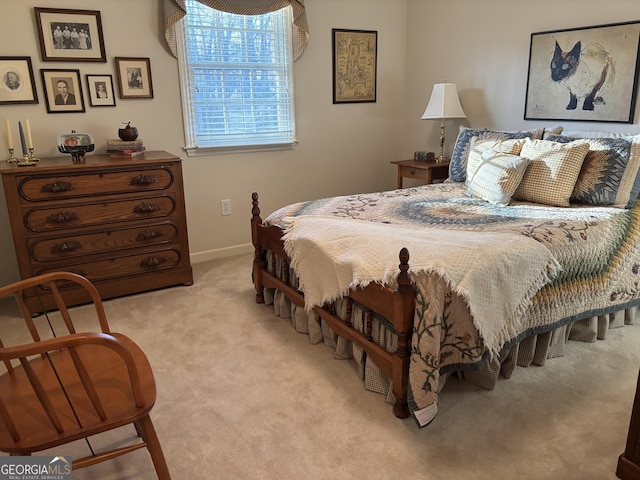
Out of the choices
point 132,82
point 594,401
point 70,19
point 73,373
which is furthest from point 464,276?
point 70,19

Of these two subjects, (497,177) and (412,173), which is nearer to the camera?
(497,177)

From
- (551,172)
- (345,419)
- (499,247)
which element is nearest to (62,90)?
(345,419)

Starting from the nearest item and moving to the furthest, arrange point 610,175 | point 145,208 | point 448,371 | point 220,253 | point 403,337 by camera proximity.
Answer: point 403,337 → point 448,371 → point 610,175 → point 145,208 → point 220,253

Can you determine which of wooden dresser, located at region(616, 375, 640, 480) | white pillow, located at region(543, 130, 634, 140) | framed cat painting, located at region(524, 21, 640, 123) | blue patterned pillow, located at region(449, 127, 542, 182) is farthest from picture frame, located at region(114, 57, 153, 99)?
wooden dresser, located at region(616, 375, 640, 480)

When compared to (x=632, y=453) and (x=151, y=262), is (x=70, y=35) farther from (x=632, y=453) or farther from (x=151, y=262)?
(x=632, y=453)

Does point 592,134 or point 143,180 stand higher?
point 592,134

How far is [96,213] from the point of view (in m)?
3.03

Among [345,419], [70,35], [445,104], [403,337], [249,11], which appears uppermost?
[249,11]

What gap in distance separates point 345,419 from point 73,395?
1.05 meters

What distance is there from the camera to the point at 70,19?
3.16 meters

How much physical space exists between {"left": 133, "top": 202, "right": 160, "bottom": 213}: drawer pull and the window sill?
0.73 meters

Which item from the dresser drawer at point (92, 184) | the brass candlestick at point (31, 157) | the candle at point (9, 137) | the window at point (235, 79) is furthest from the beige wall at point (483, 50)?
the candle at point (9, 137)

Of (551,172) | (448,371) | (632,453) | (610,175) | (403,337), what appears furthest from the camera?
(551,172)

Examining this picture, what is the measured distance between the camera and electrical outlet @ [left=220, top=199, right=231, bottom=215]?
3.99m
